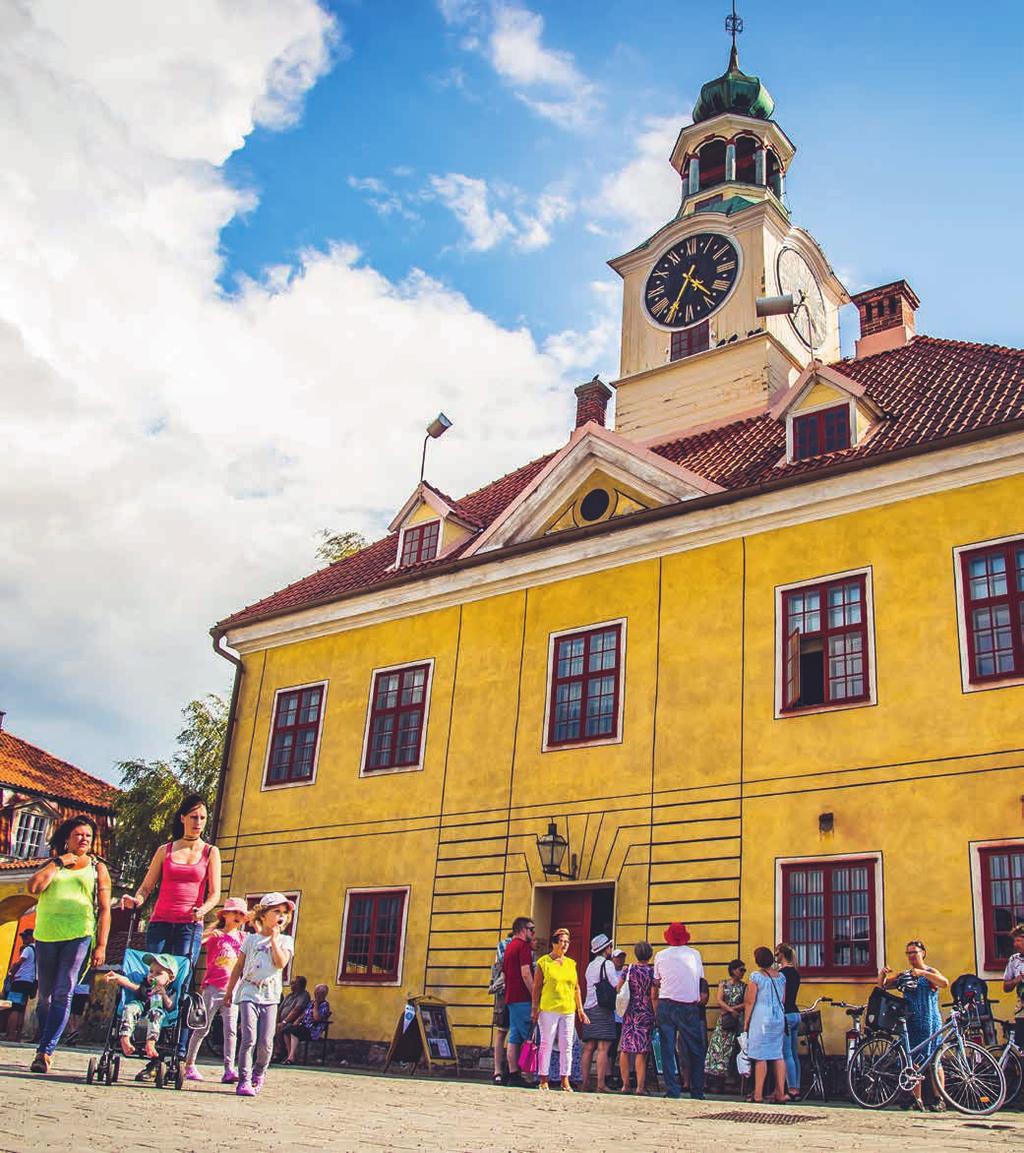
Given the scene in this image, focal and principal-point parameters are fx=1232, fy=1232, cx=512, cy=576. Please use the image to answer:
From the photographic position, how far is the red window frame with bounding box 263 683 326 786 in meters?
22.0

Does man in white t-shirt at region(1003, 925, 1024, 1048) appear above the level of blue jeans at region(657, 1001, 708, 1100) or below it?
above

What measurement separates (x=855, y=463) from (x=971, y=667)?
3.12m

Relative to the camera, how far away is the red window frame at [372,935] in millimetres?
19188

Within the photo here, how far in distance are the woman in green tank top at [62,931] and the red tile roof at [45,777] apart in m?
32.2

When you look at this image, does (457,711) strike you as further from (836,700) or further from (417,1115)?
(417,1115)

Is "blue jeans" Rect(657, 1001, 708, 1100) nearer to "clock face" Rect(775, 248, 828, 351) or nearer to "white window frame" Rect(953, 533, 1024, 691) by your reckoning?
"white window frame" Rect(953, 533, 1024, 691)

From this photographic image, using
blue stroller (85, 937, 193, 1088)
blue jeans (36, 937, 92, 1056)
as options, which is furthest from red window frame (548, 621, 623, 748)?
blue jeans (36, 937, 92, 1056)

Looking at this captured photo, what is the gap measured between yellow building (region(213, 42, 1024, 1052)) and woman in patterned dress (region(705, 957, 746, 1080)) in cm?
87

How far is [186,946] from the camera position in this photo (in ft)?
29.4

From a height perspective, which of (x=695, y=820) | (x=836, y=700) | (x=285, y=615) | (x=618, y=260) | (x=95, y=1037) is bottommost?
(x=95, y=1037)

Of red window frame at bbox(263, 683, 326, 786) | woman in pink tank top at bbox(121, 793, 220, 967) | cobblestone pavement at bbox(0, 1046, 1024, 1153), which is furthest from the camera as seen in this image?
red window frame at bbox(263, 683, 326, 786)

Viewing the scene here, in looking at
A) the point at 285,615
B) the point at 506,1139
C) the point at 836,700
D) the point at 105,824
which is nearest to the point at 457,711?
the point at 285,615

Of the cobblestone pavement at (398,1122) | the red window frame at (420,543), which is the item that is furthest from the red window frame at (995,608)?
the red window frame at (420,543)

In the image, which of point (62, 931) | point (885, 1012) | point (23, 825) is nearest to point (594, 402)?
point (885, 1012)
